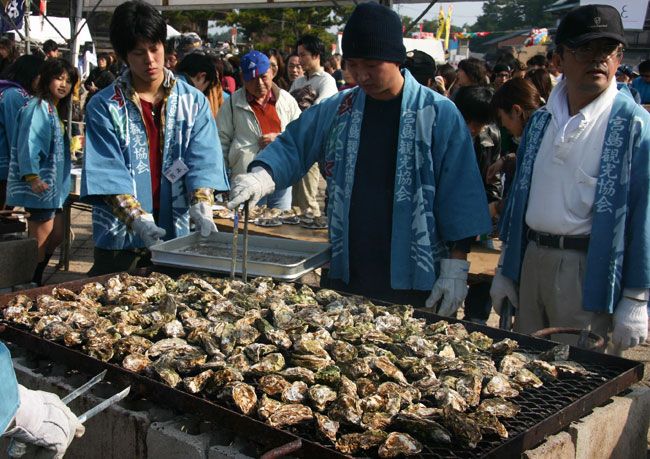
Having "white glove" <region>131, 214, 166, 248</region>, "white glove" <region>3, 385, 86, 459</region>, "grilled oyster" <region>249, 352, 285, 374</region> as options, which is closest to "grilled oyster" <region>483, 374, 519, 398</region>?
"grilled oyster" <region>249, 352, 285, 374</region>

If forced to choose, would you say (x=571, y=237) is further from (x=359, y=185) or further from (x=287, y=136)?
(x=287, y=136)

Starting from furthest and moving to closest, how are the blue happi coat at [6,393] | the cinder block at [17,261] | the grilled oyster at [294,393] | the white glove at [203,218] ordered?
the cinder block at [17,261], the white glove at [203,218], the grilled oyster at [294,393], the blue happi coat at [6,393]

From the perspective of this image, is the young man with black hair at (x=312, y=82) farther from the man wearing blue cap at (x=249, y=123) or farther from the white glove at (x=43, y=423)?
the white glove at (x=43, y=423)

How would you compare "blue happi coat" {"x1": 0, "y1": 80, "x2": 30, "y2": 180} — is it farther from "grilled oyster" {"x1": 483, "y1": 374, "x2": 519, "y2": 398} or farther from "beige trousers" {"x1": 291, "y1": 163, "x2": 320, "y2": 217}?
"grilled oyster" {"x1": 483, "y1": 374, "x2": 519, "y2": 398}

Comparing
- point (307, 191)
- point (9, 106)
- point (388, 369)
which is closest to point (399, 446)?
point (388, 369)

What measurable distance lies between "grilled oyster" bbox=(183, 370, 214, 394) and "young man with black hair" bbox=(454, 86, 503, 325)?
3075 mm

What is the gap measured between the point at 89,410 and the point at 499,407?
120cm

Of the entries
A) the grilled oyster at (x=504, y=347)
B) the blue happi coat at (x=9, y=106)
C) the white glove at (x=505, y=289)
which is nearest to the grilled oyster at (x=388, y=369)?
the grilled oyster at (x=504, y=347)

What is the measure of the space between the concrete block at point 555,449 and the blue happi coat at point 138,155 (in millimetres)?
2186

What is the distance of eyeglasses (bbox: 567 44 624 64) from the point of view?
312 cm

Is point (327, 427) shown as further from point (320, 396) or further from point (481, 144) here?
point (481, 144)

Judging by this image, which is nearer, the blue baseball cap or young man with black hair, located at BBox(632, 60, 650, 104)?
the blue baseball cap

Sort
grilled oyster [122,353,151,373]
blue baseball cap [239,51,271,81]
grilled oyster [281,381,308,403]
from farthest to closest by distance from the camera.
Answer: blue baseball cap [239,51,271,81] → grilled oyster [122,353,151,373] → grilled oyster [281,381,308,403]

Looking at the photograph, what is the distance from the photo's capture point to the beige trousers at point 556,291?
3.29m
